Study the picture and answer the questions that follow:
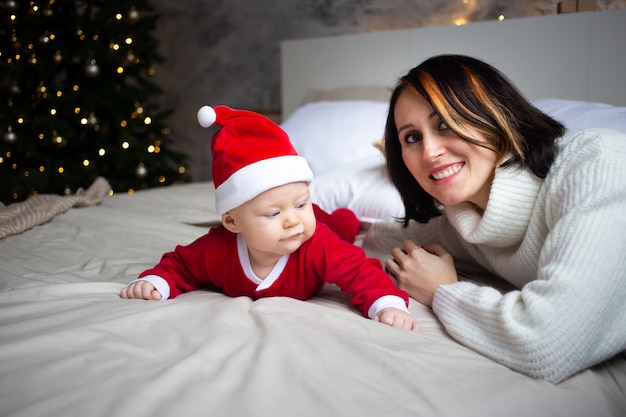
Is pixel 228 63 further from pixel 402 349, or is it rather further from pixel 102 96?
pixel 402 349

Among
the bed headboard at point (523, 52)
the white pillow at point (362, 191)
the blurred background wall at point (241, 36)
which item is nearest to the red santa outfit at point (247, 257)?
the white pillow at point (362, 191)

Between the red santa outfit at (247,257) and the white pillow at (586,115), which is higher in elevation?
the white pillow at (586,115)

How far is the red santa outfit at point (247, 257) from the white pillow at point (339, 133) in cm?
110

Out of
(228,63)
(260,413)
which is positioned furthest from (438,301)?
(228,63)

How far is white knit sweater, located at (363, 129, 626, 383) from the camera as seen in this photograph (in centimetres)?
81

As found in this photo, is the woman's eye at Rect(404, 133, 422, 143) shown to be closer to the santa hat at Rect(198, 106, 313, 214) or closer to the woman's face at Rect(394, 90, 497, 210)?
the woman's face at Rect(394, 90, 497, 210)

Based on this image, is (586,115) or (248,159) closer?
(248,159)

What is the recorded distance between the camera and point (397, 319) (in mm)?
971

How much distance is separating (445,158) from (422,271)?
0.86ft

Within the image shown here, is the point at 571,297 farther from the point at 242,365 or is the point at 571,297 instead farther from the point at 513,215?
the point at 242,365

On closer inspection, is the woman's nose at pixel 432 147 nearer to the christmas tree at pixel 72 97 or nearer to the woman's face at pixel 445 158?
the woman's face at pixel 445 158

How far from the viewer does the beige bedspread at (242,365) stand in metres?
0.69

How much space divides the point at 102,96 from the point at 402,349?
3036 millimetres

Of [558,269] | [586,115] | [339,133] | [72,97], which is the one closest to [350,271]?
[558,269]
